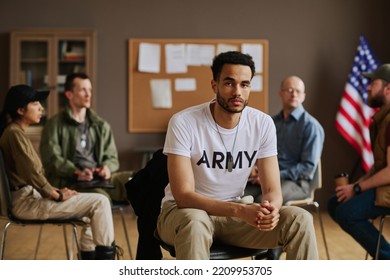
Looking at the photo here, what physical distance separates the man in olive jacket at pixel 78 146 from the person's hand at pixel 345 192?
126 cm

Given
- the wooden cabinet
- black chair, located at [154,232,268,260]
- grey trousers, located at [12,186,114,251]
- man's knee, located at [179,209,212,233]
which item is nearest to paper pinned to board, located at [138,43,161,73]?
the wooden cabinet

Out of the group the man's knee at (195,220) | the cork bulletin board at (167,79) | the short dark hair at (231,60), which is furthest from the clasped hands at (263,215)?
the cork bulletin board at (167,79)

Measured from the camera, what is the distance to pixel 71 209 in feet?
10.3

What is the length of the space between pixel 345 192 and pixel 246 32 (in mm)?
3369

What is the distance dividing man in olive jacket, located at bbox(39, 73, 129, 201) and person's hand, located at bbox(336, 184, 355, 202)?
1256 millimetres

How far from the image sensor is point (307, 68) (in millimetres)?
6414

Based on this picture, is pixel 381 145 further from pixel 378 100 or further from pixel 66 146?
pixel 66 146

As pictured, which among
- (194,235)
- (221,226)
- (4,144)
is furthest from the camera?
(4,144)

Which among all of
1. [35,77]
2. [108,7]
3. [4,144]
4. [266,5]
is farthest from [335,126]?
[4,144]

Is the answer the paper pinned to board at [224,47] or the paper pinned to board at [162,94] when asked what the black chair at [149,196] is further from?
the paper pinned to board at [224,47]

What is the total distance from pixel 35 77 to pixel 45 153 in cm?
266

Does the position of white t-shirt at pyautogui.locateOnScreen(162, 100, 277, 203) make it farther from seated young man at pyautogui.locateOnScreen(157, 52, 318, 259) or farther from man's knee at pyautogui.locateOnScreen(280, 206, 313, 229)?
man's knee at pyautogui.locateOnScreen(280, 206, 313, 229)

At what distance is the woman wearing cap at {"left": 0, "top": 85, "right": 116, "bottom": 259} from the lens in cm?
302

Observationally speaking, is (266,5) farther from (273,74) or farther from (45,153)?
(45,153)
